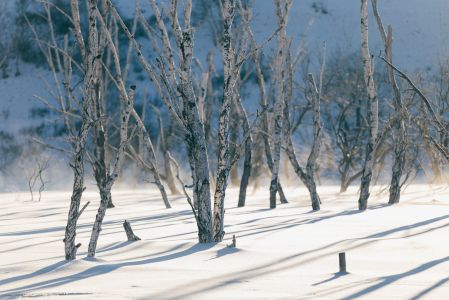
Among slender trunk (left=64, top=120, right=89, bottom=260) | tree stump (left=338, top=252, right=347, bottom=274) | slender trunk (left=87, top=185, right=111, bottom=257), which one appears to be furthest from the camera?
slender trunk (left=87, top=185, right=111, bottom=257)

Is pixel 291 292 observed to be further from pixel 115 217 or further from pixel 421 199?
pixel 421 199

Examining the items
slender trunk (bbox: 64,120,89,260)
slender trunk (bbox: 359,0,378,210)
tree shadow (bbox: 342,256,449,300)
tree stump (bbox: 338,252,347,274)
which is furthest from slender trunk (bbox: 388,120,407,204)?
tree stump (bbox: 338,252,347,274)

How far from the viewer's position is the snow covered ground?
20.6 feet

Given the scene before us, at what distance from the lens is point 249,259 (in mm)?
8031

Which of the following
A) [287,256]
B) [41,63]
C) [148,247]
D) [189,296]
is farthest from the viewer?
[41,63]

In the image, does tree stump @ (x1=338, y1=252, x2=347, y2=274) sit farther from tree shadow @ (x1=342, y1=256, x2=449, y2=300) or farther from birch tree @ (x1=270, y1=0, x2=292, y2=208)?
birch tree @ (x1=270, y1=0, x2=292, y2=208)

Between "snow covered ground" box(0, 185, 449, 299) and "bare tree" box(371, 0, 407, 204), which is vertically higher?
"bare tree" box(371, 0, 407, 204)

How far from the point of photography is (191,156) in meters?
9.59

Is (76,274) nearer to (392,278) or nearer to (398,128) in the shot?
(392,278)

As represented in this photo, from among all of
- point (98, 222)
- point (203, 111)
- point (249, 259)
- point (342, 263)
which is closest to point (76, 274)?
point (98, 222)

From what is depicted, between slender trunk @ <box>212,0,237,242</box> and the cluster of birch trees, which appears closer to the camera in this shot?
the cluster of birch trees

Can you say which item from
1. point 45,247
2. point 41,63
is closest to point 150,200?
point 45,247

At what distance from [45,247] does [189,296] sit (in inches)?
167

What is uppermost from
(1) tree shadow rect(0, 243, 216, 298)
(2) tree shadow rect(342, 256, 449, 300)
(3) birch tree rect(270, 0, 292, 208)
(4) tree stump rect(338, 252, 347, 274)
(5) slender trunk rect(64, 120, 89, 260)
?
(3) birch tree rect(270, 0, 292, 208)
